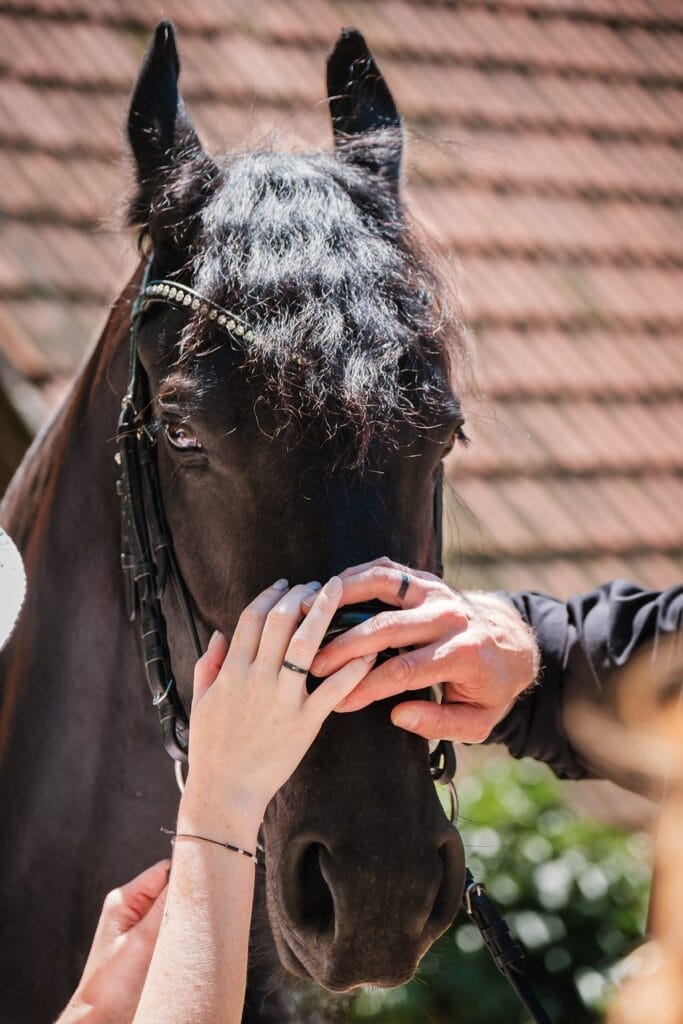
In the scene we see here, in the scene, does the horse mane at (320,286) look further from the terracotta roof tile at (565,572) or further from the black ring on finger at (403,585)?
the terracotta roof tile at (565,572)

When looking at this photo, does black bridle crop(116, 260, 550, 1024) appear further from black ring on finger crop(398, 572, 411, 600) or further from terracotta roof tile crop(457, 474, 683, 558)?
terracotta roof tile crop(457, 474, 683, 558)

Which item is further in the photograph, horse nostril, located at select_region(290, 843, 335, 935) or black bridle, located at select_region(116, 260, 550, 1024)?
black bridle, located at select_region(116, 260, 550, 1024)

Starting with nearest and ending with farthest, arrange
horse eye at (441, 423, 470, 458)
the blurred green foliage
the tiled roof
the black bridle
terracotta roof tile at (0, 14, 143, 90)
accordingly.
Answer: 1. the black bridle
2. horse eye at (441, 423, 470, 458)
3. the blurred green foliage
4. the tiled roof
5. terracotta roof tile at (0, 14, 143, 90)

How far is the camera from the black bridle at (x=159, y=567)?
1649 millimetres

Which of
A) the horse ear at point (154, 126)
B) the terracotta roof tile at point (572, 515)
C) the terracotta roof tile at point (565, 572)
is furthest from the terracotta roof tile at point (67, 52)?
the horse ear at point (154, 126)

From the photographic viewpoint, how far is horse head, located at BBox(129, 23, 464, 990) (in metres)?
1.39

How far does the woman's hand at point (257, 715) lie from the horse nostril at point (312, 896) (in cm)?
16

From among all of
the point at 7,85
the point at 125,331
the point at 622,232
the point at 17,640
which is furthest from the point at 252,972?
the point at 622,232

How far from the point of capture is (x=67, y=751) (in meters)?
1.99

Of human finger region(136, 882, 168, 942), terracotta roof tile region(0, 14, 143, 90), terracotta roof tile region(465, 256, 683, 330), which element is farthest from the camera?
terracotta roof tile region(465, 256, 683, 330)

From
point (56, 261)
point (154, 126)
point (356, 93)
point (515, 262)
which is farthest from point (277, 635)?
point (515, 262)

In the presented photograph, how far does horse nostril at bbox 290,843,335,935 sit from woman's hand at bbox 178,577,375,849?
0.52 ft

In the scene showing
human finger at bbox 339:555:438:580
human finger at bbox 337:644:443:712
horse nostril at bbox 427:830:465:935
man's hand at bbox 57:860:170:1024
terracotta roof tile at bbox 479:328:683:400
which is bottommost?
terracotta roof tile at bbox 479:328:683:400

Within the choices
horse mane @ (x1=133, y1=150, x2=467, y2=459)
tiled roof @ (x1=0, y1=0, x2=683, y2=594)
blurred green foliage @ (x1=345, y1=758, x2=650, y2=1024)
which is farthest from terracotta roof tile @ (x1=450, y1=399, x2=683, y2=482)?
horse mane @ (x1=133, y1=150, x2=467, y2=459)
